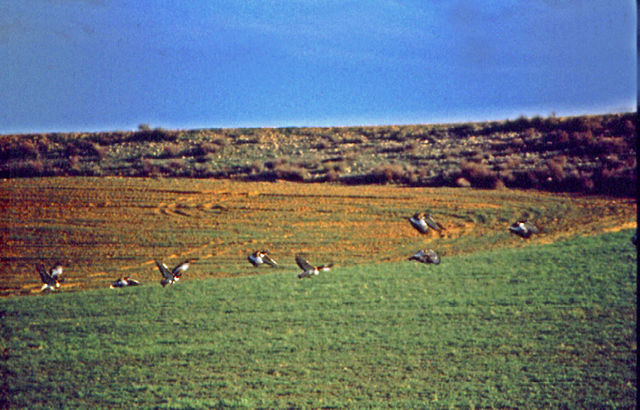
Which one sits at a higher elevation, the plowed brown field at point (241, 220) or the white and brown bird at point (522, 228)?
the plowed brown field at point (241, 220)

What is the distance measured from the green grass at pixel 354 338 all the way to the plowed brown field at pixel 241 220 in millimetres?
2249

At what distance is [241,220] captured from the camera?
20.8 ft

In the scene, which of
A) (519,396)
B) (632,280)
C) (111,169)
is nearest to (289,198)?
(111,169)

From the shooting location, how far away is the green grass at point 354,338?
802 centimetres

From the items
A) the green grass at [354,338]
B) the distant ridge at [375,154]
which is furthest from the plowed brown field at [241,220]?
the green grass at [354,338]

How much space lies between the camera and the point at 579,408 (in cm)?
732

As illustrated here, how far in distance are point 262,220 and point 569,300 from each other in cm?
833

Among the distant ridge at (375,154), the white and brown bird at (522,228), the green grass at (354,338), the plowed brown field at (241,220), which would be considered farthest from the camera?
the green grass at (354,338)

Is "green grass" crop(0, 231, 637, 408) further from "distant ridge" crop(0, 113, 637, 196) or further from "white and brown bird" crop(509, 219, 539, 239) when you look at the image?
"white and brown bird" crop(509, 219, 539, 239)

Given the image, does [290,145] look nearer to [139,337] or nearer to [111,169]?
[111,169]

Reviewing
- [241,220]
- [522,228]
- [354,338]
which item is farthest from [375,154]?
[354,338]

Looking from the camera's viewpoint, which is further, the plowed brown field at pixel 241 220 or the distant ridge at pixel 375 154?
the plowed brown field at pixel 241 220

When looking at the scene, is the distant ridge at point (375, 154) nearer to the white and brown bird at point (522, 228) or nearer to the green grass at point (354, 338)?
the white and brown bird at point (522, 228)

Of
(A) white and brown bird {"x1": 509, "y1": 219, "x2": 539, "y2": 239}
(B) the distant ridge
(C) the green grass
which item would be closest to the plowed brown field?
(B) the distant ridge
